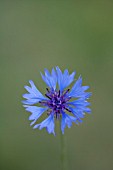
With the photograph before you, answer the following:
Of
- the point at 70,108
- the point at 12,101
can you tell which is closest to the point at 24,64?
the point at 12,101

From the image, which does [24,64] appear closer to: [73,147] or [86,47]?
[86,47]

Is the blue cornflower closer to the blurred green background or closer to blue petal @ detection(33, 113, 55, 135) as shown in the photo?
blue petal @ detection(33, 113, 55, 135)

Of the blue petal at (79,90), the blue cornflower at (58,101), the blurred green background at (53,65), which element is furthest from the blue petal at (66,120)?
the blurred green background at (53,65)

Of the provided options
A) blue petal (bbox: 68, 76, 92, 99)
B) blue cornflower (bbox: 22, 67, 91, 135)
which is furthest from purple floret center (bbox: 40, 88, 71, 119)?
blue petal (bbox: 68, 76, 92, 99)

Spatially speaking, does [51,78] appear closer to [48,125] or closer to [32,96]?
[32,96]

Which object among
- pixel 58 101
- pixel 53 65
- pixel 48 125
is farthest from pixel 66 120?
pixel 53 65

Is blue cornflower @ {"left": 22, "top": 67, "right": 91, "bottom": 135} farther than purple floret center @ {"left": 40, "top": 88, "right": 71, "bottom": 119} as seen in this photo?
No

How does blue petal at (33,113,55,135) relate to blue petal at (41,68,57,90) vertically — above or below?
below
